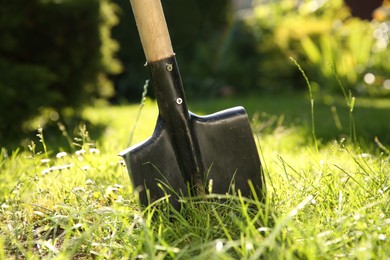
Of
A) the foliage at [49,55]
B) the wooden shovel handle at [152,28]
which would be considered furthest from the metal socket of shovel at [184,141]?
the foliage at [49,55]

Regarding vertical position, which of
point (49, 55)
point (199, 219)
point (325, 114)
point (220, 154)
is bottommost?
point (325, 114)

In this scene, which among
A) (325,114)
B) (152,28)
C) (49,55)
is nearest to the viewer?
(152,28)

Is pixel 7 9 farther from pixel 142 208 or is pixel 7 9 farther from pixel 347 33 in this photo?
pixel 347 33

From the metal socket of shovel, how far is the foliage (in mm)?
2258

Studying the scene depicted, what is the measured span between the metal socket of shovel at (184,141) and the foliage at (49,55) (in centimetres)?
226

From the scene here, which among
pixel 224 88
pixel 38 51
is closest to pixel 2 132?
pixel 38 51

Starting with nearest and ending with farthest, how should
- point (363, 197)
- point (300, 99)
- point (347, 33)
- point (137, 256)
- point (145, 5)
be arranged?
point (137, 256) → point (363, 197) → point (145, 5) → point (300, 99) → point (347, 33)

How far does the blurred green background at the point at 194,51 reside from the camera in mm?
4453

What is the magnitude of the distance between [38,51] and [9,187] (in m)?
2.52

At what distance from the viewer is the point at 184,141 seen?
2.12 meters

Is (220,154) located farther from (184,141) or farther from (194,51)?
(194,51)

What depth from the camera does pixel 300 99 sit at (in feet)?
21.3

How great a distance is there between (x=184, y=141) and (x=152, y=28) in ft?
1.38

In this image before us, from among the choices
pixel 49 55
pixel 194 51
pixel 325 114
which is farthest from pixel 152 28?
pixel 194 51
